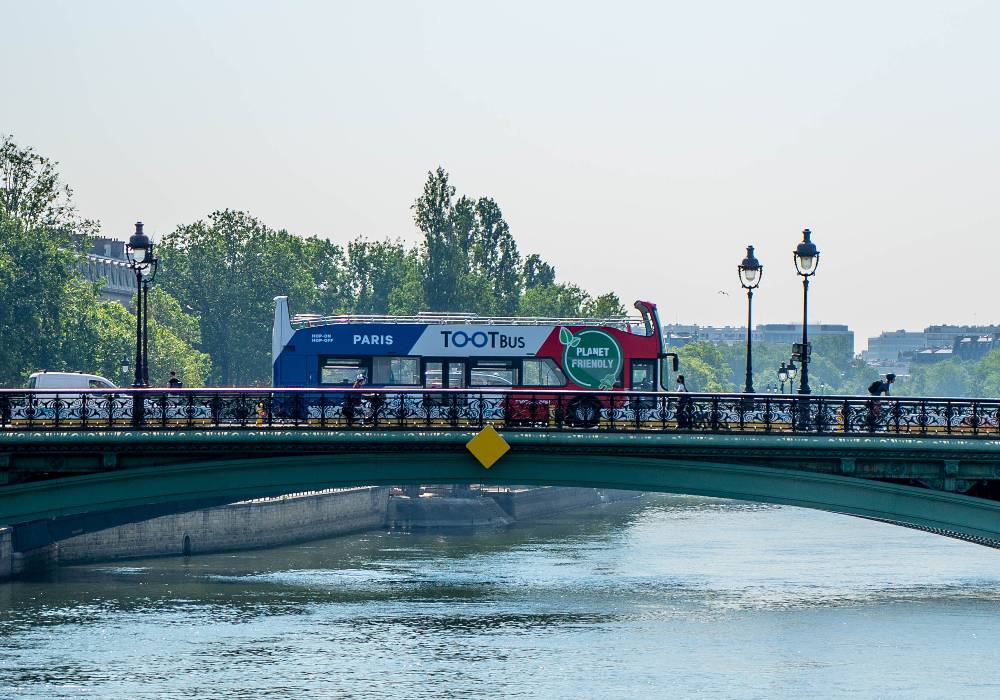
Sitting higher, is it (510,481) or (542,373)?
(542,373)

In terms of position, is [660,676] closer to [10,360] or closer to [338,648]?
[338,648]

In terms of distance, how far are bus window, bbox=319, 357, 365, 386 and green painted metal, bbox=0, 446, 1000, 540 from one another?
9830mm

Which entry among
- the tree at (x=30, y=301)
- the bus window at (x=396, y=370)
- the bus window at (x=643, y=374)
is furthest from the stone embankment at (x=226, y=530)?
the bus window at (x=643, y=374)

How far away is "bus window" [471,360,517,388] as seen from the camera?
48719 millimetres

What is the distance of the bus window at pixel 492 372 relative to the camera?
48719 millimetres

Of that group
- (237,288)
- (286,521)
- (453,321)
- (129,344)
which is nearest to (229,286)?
(237,288)

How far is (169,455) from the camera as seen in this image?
37.9 m

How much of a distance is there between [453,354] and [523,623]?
28.0 ft

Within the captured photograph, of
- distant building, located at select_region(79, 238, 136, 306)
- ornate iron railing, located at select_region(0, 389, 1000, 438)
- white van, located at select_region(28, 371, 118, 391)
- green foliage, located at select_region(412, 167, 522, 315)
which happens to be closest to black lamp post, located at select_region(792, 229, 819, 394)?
ornate iron railing, located at select_region(0, 389, 1000, 438)

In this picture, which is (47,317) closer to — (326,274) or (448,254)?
(448,254)

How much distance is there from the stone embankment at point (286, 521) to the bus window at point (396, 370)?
14.2 meters

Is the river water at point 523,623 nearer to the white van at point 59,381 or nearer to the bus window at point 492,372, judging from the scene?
the white van at point 59,381

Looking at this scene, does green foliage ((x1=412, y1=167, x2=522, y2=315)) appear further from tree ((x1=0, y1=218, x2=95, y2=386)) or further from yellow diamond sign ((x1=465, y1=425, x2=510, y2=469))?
yellow diamond sign ((x1=465, y1=425, x2=510, y2=469))

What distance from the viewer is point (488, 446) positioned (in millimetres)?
37938
